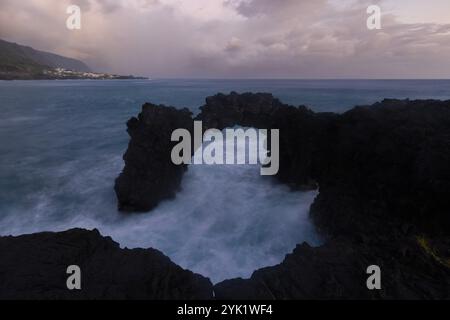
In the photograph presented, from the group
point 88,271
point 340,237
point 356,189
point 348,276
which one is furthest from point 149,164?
point 348,276

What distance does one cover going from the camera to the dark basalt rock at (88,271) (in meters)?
9.72

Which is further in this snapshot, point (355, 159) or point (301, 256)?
point (355, 159)

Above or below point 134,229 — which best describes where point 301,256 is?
above

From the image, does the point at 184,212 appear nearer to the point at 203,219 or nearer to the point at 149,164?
the point at 203,219

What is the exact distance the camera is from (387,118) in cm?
1662

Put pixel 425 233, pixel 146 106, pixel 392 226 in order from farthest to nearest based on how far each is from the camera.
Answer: pixel 146 106 < pixel 392 226 < pixel 425 233

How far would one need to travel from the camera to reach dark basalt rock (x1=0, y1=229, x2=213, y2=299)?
972 cm

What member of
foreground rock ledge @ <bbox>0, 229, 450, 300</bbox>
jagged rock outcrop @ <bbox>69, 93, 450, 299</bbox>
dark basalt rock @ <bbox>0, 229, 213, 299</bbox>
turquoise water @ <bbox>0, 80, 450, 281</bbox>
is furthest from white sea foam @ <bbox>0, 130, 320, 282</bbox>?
dark basalt rock @ <bbox>0, 229, 213, 299</bbox>

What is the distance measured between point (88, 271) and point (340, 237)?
10.2 meters

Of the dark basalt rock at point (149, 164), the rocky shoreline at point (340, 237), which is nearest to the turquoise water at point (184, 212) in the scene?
the dark basalt rock at point (149, 164)

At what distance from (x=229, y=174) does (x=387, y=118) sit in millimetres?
14891

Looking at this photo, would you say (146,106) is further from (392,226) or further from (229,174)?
(392,226)

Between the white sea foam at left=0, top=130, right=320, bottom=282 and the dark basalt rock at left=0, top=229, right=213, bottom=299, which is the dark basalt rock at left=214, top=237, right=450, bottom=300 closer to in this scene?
the dark basalt rock at left=0, top=229, right=213, bottom=299
